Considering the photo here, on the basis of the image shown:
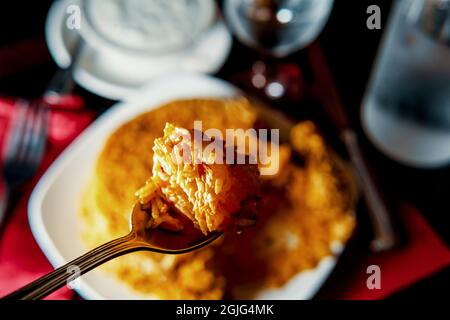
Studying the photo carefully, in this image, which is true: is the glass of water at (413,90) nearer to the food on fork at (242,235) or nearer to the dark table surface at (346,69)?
the dark table surface at (346,69)

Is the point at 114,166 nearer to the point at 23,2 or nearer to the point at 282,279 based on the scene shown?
the point at 282,279

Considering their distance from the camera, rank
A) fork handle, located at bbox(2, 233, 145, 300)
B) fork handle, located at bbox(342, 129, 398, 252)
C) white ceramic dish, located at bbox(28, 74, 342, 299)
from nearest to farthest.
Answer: fork handle, located at bbox(2, 233, 145, 300), white ceramic dish, located at bbox(28, 74, 342, 299), fork handle, located at bbox(342, 129, 398, 252)

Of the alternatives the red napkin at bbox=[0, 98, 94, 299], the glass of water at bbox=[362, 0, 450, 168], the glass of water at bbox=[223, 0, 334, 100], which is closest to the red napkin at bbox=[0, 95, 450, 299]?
the red napkin at bbox=[0, 98, 94, 299]

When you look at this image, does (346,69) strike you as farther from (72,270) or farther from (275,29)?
(72,270)

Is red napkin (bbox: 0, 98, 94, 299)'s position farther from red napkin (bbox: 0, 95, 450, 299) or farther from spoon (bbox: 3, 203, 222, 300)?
spoon (bbox: 3, 203, 222, 300)

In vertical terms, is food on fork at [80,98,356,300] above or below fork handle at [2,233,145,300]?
below

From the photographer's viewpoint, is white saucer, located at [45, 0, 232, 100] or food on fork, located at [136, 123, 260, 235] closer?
food on fork, located at [136, 123, 260, 235]

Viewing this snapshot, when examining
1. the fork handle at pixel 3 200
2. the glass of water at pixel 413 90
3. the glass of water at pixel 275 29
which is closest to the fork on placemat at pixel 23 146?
the fork handle at pixel 3 200
